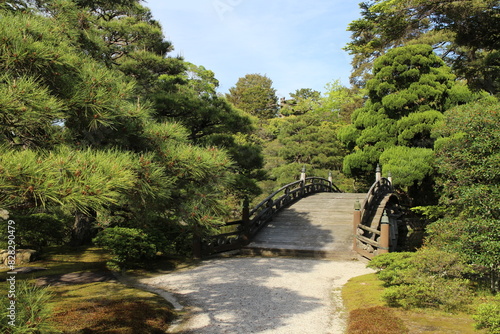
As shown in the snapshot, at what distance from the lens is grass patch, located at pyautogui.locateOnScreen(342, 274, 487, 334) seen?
4.70m

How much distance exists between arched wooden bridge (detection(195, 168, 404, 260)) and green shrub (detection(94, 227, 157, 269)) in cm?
205

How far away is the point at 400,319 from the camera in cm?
511

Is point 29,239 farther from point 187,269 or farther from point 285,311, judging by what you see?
point 285,311

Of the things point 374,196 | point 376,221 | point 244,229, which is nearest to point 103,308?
point 244,229

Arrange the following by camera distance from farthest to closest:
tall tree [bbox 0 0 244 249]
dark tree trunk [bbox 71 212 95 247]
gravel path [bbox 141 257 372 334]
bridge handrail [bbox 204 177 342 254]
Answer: bridge handrail [bbox 204 177 342 254], dark tree trunk [bbox 71 212 95 247], gravel path [bbox 141 257 372 334], tall tree [bbox 0 0 244 249]

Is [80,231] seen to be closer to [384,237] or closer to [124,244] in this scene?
[124,244]

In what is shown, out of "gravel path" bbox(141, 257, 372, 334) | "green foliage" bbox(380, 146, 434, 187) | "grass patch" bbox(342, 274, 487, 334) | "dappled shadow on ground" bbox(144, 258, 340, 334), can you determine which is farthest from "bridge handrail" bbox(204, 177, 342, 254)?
"green foliage" bbox(380, 146, 434, 187)

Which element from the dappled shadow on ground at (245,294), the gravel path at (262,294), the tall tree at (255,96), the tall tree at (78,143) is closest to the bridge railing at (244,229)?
the gravel path at (262,294)

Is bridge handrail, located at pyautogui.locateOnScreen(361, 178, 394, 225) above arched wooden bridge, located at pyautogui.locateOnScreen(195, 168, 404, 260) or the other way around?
above

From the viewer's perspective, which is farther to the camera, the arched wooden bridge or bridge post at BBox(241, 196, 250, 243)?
bridge post at BBox(241, 196, 250, 243)

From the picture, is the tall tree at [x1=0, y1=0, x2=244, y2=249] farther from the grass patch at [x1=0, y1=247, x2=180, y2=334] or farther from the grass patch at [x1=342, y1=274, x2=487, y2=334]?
the grass patch at [x1=342, y1=274, x2=487, y2=334]

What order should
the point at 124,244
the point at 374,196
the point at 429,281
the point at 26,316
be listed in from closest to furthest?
the point at 26,316, the point at 429,281, the point at 124,244, the point at 374,196

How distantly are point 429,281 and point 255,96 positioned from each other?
37507 mm

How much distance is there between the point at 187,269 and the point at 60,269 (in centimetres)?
289
